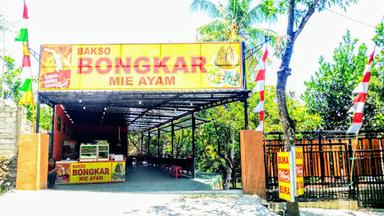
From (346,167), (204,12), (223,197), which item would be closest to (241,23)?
(204,12)

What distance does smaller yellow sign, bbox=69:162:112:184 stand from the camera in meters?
13.1

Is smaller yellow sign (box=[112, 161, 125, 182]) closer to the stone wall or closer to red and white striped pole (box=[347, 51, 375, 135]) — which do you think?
the stone wall

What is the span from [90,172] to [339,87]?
16.4 m

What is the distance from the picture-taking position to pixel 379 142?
12773 millimetres

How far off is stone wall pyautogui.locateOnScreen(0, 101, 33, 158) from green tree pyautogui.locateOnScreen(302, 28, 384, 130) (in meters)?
17.7

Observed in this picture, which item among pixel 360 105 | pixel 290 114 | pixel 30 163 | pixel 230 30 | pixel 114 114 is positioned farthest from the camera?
pixel 230 30

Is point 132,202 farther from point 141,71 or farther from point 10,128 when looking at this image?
point 10,128

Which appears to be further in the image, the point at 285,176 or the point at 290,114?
the point at 290,114

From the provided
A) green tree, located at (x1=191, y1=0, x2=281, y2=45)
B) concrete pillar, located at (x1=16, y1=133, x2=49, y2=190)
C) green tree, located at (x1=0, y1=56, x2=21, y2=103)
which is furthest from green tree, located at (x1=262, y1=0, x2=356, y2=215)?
green tree, located at (x1=0, y1=56, x2=21, y2=103)

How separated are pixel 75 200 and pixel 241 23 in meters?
15.1

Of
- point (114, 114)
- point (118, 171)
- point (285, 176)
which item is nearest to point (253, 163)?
point (285, 176)

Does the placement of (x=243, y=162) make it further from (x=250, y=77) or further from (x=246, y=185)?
(x=250, y=77)

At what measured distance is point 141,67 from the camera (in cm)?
1141

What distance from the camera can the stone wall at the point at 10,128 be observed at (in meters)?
11.4
